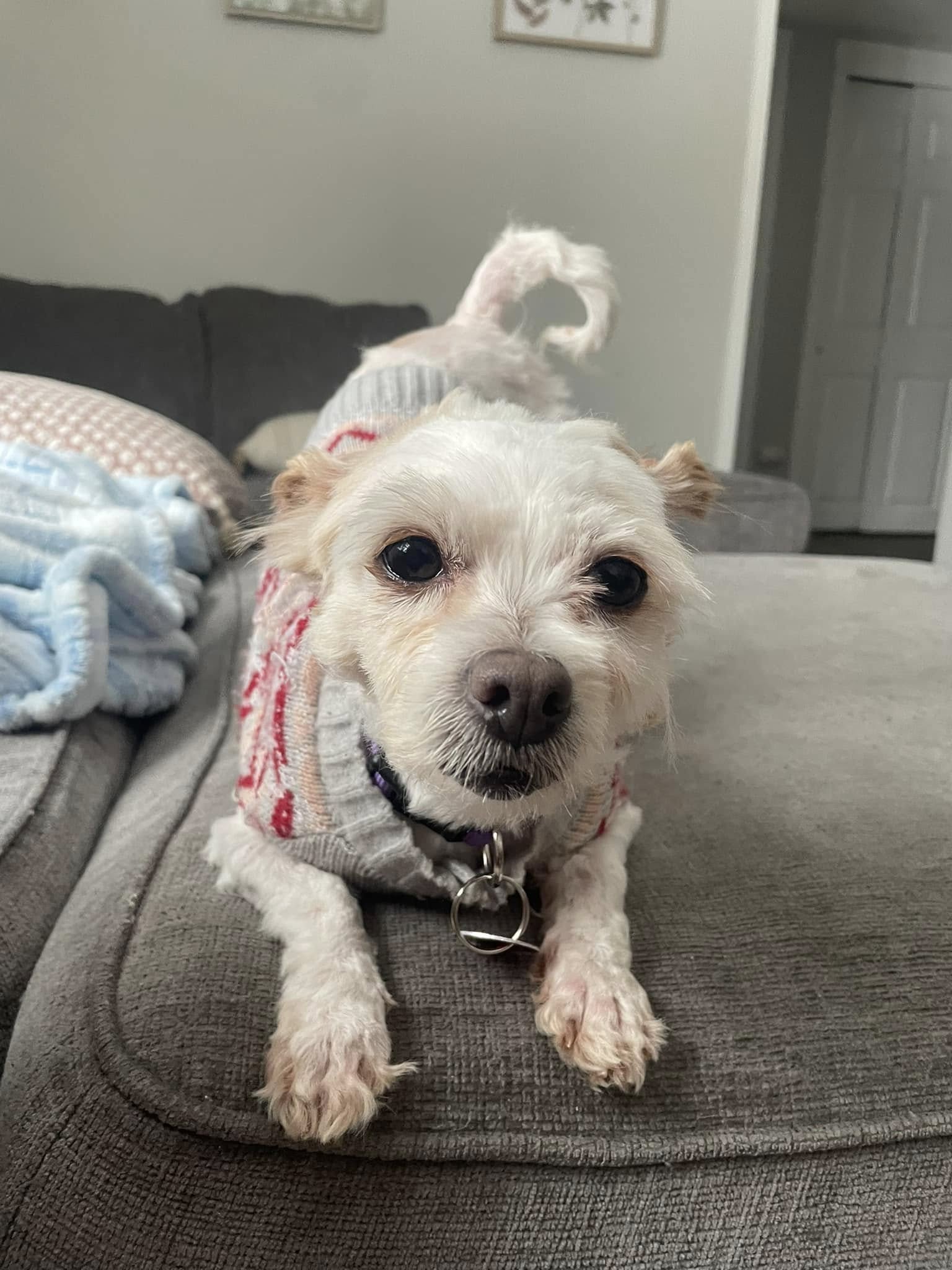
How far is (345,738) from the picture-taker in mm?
734

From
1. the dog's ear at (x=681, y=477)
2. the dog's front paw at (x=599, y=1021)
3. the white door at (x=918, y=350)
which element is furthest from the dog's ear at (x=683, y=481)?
the white door at (x=918, y=350)

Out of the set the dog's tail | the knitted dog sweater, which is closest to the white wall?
the dog's tail

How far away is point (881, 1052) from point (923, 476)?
16.8ft

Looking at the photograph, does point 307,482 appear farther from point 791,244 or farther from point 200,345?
point 791,244

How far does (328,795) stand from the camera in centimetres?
72

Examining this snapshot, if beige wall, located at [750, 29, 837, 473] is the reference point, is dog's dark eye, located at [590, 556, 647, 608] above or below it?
below

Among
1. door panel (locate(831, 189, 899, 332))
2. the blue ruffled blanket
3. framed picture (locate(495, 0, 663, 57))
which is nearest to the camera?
the blue ruffled blanket

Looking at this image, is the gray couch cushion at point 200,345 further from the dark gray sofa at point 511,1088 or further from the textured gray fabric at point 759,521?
the dark gray sofa at point 511,1088

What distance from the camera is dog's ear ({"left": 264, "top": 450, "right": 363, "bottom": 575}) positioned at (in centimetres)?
78

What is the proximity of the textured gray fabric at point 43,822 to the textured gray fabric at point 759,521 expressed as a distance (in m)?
1.36

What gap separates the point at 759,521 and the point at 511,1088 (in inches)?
64.3

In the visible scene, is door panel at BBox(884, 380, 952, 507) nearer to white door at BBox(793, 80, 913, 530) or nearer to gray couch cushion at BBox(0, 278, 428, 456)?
white door at BBox(793, 80, 913, 530)

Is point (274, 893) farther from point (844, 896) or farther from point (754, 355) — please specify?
point (754, 355)

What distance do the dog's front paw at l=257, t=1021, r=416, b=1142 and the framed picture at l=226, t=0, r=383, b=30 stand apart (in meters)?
3.03
